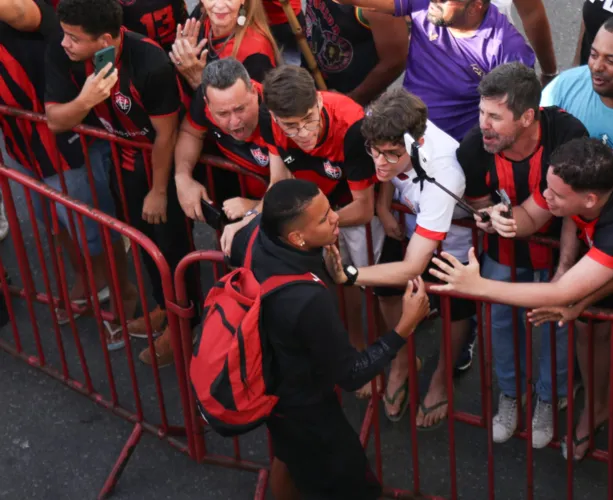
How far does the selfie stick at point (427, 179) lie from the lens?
3.91 meters

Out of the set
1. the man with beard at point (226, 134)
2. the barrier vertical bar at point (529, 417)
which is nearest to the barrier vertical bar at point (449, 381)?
the barrier vertical bar at point (529, 417)

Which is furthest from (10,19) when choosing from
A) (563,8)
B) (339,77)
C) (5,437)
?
(563,8)

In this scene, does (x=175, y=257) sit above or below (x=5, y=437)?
above

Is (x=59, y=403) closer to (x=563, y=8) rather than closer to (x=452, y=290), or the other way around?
(x=452, y=290)

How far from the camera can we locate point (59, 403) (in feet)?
17.0

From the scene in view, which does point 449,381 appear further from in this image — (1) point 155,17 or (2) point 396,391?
(1) point 155,17

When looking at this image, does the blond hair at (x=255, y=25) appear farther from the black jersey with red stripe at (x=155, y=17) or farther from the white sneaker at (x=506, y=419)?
the white sneaker at (x=506, y=419)

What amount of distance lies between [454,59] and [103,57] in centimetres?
171

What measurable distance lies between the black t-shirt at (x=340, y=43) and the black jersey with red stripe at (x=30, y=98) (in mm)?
1364

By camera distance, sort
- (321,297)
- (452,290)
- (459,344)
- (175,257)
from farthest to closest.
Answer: (175,257) < (459,344) < (452,290) < (321,297)

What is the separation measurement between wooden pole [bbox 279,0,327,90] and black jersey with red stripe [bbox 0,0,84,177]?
48.6 inches

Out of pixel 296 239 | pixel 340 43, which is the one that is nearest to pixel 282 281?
pixel 296 239

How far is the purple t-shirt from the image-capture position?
183 inches

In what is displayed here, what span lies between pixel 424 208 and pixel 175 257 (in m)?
1.67
